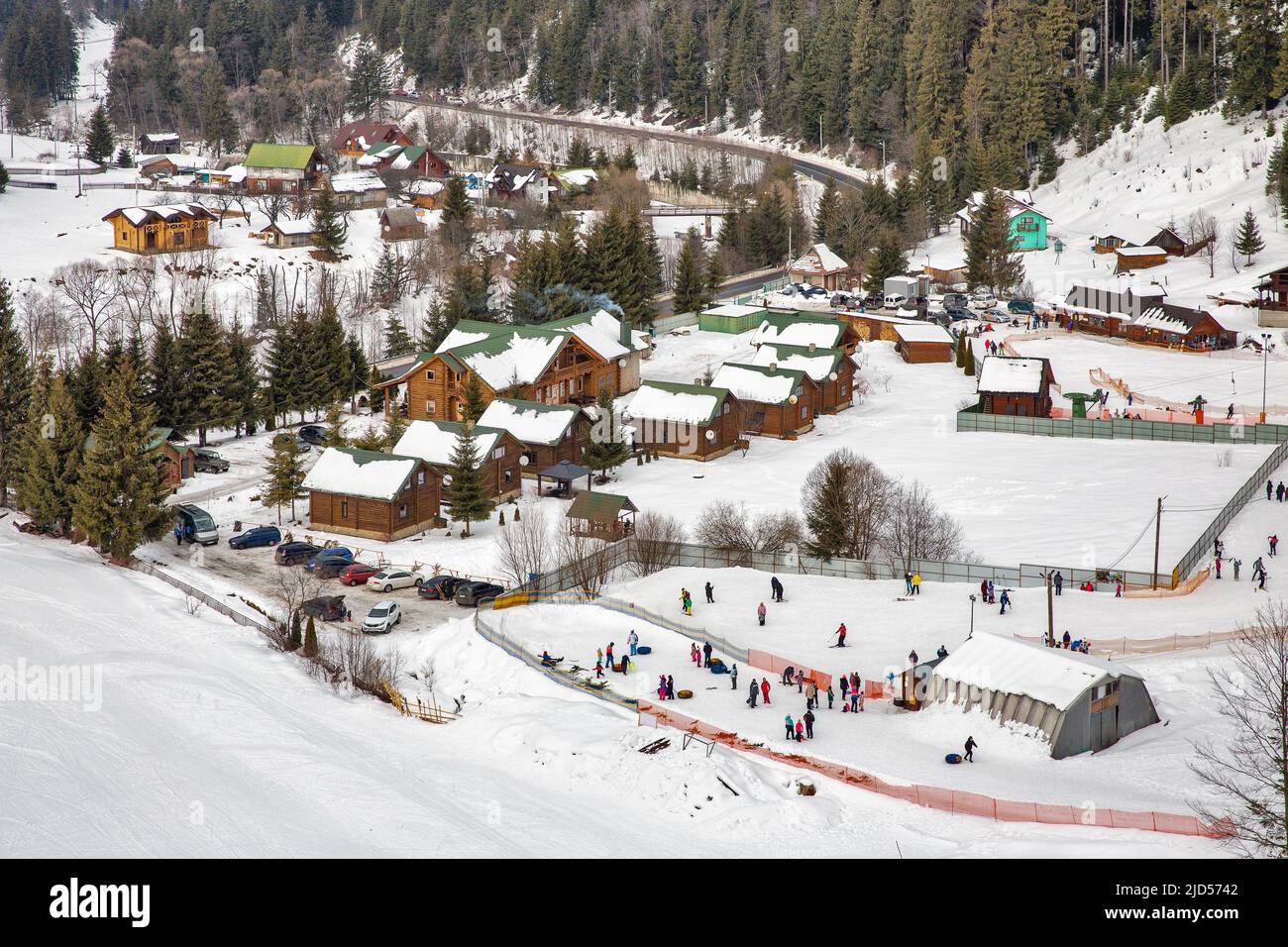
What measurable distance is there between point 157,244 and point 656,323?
1369 inches

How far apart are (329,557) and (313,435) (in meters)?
17.1

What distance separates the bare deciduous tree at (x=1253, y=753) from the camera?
25.3m

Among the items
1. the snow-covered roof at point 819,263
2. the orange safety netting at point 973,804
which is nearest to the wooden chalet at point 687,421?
the orange safety netting at point 973,804

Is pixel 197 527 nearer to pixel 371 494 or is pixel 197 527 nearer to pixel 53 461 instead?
pixel 53 461

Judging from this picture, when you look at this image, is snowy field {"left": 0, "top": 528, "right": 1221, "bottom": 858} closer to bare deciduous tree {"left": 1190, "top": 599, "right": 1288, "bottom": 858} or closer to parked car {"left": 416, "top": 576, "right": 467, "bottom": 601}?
bare deciduous tree {"left": 1190, "top": 599, "right": 1288, "bottom": 858}

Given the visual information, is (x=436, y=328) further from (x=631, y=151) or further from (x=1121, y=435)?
(x=631, y=151)

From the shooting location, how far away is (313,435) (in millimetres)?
66000

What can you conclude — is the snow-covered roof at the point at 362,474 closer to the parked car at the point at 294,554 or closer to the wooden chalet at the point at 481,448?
the wooden chalet at the point at 481,448

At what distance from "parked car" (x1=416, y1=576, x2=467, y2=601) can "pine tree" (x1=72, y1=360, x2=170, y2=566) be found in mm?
10410

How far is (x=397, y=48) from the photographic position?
183750 millimetres

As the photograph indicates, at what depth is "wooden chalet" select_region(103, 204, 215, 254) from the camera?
96250 millimetres

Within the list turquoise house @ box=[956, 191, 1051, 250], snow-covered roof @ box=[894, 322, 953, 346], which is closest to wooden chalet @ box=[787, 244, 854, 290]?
turquoise house @ box=[956, 191, 1051, 250]

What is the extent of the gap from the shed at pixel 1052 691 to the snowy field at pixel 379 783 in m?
5.76

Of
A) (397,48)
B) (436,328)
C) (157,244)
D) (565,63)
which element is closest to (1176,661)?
(436,328)
